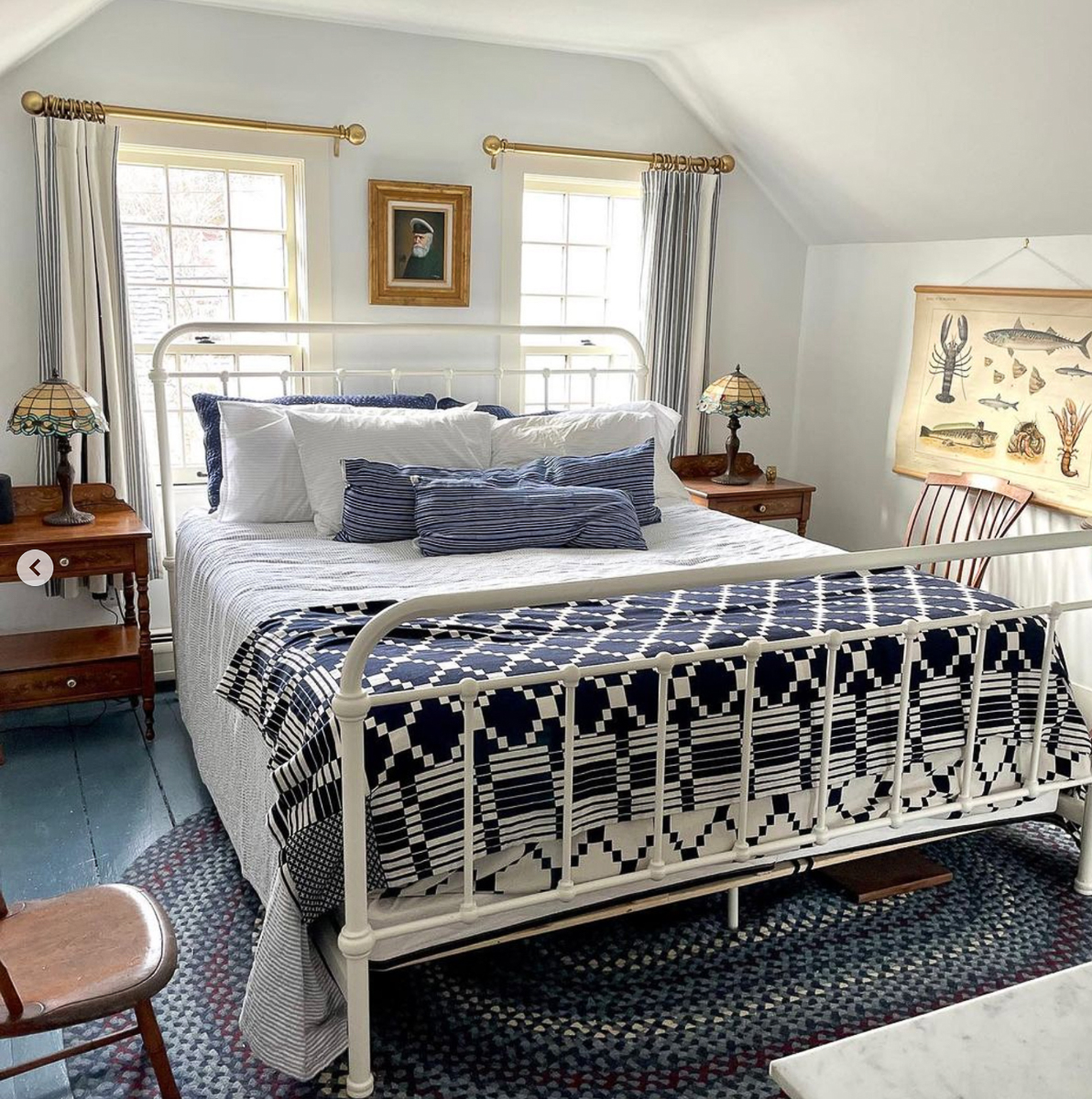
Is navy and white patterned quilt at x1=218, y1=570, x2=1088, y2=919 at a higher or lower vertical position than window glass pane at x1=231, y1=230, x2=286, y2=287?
lower

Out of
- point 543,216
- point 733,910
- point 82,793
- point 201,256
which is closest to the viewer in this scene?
point 733,910

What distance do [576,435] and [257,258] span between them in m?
1.30

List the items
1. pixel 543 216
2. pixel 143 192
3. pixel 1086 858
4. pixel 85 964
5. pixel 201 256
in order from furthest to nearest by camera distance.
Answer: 1. pixel 543 216
2. pixel 201 256
3. pixel 143 192
4. pixel 1086 858
5. pixel 85 964

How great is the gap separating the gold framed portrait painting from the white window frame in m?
0.17

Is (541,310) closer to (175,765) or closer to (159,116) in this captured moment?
(159,116)

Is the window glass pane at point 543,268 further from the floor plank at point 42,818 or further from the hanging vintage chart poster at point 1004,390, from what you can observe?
the floor plank at point 42,818

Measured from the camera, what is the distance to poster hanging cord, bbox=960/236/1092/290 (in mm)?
3590

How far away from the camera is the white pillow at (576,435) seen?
3.57 metres

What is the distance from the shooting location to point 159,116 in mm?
3506

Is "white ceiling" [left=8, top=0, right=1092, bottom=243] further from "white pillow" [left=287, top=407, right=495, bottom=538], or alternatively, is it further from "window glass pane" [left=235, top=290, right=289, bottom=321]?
"white pillow" [left=287, top=407, right=495, bottom=538]

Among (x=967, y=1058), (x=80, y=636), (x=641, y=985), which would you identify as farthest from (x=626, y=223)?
(x=967, y=1058)

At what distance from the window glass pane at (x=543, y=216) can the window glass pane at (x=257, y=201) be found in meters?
0.93

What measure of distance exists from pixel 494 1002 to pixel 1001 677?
1235 millimetres

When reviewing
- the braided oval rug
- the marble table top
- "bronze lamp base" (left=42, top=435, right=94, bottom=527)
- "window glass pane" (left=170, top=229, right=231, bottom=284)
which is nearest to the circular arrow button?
"bronze lamp base" (left=42, top=435, right=94, bottom=527)
